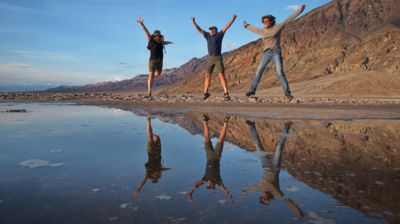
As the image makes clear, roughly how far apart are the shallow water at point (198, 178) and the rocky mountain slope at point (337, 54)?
21.2 metres

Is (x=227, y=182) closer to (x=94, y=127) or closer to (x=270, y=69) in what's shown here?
(x=94, y=127)

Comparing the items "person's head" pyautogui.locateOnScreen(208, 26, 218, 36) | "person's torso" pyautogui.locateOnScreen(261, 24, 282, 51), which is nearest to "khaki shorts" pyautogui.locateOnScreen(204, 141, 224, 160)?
"person's torso" pyautogui.locateOnScreen(261, 24, 282, 51)

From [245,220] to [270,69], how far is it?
44.2 meters

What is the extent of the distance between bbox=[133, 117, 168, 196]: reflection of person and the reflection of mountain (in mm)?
803

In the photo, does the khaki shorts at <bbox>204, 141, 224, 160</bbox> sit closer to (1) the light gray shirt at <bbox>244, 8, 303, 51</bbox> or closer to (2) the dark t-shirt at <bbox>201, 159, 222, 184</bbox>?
(2) the dark t-shirt at <bbox>201, 159, 222, 184</bbox>

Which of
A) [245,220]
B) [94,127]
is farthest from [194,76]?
[245,220]

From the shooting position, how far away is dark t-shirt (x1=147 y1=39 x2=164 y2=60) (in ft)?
40.5

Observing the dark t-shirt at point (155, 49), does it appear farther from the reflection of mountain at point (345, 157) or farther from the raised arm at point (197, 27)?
the reflection of mountain at point (345, 157)

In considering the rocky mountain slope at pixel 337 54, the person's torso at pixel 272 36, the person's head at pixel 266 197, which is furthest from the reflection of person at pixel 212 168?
the rocky mountain slope at pixel 337 54

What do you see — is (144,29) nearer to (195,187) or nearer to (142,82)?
(195,187)

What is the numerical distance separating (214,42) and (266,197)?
9.74 metres

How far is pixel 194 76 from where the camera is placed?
6062cm

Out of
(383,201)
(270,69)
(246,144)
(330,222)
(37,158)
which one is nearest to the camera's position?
(330,222)

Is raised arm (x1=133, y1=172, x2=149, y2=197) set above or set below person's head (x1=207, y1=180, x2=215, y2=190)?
below
